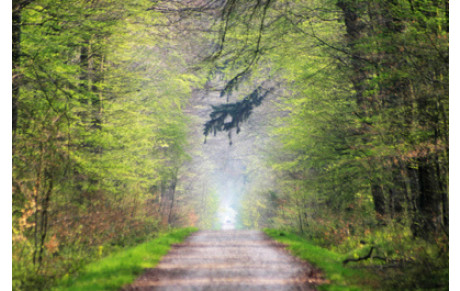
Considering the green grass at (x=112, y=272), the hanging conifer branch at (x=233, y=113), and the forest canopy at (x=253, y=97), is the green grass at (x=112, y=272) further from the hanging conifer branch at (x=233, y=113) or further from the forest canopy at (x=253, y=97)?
the hanging conifer branch at (x=233, y=113)

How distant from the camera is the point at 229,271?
8867 mm

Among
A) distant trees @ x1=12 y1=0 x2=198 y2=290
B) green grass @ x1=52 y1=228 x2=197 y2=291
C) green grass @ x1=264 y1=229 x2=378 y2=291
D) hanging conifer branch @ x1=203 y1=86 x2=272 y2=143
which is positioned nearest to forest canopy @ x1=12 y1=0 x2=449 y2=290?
distant trees @ x1=12 y1=0 x2=198 y2=290

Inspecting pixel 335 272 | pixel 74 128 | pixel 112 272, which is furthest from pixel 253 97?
pixel 112 272

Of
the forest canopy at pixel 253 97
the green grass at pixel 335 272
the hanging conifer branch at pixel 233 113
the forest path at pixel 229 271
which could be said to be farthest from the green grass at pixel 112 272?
the hanging conifer branch at pixel 233 113

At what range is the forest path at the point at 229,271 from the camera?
7520mm

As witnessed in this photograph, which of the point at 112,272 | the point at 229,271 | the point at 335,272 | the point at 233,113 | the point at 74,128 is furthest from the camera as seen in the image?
the point at 233,113

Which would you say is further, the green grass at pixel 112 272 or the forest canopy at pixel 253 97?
the green grass at pixel 112 272

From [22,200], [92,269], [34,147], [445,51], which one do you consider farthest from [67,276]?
[445,51]

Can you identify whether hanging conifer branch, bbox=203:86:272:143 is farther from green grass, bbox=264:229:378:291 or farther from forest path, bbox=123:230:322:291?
green grass, bbox=264:229:378:291

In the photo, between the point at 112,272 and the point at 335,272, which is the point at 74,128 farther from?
the point at 335,272

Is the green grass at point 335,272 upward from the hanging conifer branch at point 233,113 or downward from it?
downward

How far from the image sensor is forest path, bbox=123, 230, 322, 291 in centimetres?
752

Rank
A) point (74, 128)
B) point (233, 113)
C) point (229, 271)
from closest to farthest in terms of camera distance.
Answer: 1. point (229, 271)
2. point (74, 128)
3. point (233, 113)

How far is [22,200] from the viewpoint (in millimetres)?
7746
